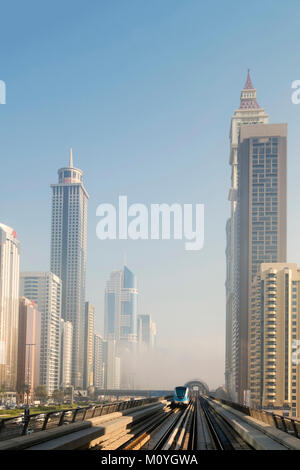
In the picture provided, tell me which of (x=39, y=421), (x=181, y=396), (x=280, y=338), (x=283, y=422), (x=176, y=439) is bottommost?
(x=181, y=396)

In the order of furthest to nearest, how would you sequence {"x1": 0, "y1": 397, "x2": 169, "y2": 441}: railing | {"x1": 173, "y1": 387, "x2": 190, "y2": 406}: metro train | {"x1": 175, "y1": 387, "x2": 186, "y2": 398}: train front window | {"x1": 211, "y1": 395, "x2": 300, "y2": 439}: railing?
{"x1": 175, "y1": 387, "x2": 186, "y2": 398}: train front window
{"x1": 173, "y1": 387, "x2": 190, "y2": 406}: metro train
{"x1": 211, "y1": 395, "x2": 300, "y2": 439}: railing
{"x1": 0, "y1": 397, "x2": 169, "y2": 441}: railing

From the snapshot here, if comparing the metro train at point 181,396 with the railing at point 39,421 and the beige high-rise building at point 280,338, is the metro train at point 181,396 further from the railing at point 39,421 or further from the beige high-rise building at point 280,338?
the beige high-rise building at point 280,338

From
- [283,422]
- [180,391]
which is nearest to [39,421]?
[283,422]

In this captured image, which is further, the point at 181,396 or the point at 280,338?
the point at 280,338

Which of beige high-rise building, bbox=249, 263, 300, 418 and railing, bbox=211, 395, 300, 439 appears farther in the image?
beige high-rise building, bbox=249, 263, 300, 418

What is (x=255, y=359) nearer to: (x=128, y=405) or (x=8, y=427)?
(x=128, y=405)

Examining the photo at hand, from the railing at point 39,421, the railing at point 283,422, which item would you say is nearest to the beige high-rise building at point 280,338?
the railing at point 283,422

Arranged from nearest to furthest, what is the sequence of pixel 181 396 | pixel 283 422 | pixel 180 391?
pixel 283 422, pixel 181 396, pixel 180 391

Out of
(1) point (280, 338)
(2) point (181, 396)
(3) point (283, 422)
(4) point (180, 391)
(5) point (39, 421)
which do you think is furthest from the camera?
(1) point (280, 338)

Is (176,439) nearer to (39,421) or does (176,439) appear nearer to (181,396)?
(39,421)

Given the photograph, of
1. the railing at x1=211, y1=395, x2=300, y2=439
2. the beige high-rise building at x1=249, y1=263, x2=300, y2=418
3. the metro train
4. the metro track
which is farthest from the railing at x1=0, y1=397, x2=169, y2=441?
the beige high-rise building at x1=249, y1=263, x2=300, y2=418

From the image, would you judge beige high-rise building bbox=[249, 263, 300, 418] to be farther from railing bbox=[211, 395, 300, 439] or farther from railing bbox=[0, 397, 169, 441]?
railing bbox=[0, 397, 169, 441]
